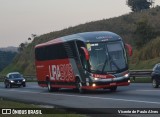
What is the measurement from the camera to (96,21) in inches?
4237

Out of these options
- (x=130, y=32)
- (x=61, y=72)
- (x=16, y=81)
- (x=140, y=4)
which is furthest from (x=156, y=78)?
(x=140, y=4)

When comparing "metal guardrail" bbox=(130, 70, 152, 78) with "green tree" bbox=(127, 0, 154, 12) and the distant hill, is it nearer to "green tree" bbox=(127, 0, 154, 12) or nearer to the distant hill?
the distant hill

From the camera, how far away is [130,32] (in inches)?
3536

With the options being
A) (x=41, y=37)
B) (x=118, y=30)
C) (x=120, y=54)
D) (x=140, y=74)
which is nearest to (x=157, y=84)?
(x=120, y=54)

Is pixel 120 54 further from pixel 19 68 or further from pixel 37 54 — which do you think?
pixel 19 68

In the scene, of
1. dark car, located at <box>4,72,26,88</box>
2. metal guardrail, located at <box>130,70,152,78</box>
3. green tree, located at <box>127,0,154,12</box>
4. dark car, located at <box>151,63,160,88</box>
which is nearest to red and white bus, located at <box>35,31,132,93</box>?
dark car, located at <box>151,63,160,88</box>

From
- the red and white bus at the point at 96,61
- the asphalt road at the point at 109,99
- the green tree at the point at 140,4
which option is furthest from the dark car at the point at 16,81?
the green tree at the point at 140,4

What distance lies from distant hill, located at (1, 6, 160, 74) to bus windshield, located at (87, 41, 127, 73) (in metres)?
28.4

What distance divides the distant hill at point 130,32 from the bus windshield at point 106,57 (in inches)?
1120

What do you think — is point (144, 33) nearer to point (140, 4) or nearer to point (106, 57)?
point (106, 57)

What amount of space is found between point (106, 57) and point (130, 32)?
197ft

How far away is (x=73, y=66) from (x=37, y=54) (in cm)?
A: 875

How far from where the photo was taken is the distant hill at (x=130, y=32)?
6794cm

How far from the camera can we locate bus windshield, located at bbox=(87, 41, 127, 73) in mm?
30203
